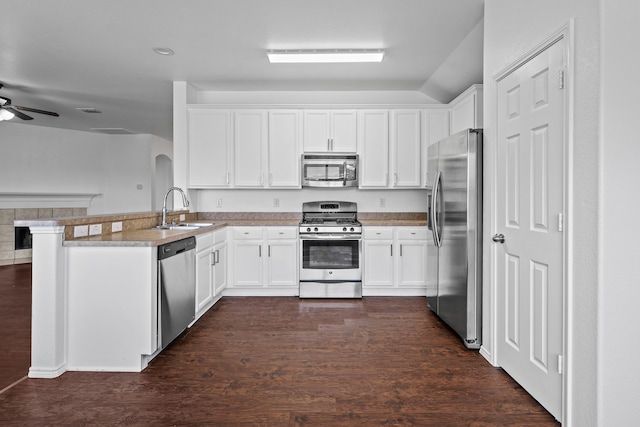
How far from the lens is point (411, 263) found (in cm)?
439

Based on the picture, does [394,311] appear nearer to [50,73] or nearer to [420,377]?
[420,377]

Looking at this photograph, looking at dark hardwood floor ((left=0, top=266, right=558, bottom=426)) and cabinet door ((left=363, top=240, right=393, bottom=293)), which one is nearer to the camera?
dark hardwood floor ((left=0, top=266, right=558, bottom=426))

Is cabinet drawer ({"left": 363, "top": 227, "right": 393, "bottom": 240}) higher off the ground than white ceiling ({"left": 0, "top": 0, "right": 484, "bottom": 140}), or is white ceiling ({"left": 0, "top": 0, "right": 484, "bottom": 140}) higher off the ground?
white ceiling ({"left": 0, "top": 0, "right": 484, "bottom": 140})

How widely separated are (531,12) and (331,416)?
260cm

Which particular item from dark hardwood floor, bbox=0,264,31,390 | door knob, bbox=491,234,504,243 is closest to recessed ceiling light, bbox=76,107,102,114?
dark hardwood floor, bbox=0,264,31,390

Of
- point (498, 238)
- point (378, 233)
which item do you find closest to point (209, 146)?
point (378, 233)

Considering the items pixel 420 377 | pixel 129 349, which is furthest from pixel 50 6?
pixel 420 377

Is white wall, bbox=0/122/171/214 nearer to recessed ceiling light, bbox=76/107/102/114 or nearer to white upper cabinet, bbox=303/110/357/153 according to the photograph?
recessed ceiling light, bbox=76/107/102/114

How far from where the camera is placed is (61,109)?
5969 millimetres

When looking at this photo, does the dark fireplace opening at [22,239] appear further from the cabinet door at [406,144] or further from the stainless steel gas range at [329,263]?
the cabinet door at [406,144]

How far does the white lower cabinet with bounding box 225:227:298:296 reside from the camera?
4.41 m

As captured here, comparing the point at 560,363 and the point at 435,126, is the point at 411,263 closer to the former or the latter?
the point at 435,126

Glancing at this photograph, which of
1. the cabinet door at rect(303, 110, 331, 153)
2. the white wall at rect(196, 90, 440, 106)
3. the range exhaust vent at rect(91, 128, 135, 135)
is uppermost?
the range exhaust vent at rect(91, 128, 135, 135)

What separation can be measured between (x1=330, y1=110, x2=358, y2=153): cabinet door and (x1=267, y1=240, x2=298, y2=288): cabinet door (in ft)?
4.60
